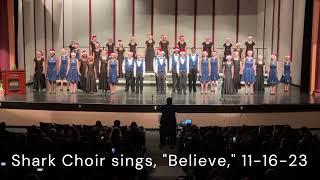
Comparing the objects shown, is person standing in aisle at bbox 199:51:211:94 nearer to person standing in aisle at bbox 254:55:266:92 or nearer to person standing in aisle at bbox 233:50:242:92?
person standing in aisle at bbox 233:50:242:92

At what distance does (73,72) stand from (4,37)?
2780mm

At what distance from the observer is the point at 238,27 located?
18.9 meters

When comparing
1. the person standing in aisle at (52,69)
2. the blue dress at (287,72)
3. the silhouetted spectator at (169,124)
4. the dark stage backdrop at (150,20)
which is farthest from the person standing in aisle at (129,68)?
the dark stage backdrop at (150,20)

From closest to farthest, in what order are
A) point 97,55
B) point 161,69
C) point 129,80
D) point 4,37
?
point 161,69 < point 129,80 < point 97,55 < point 4,37

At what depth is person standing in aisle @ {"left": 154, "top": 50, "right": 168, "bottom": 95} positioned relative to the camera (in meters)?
13.7

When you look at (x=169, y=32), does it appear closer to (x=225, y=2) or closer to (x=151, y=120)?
(x=225, y=2)

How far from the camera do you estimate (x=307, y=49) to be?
48.2ft

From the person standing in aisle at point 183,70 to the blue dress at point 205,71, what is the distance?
0.41 m

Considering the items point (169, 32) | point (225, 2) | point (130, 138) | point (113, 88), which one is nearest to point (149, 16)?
point (169, 32)

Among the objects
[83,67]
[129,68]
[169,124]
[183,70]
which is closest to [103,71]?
[83,67]

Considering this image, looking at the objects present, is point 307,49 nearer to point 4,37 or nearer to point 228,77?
point 228,77

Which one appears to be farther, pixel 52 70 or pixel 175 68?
pixel 52 70

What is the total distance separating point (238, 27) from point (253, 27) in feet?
1.77

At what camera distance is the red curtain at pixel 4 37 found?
1524 centimetres
